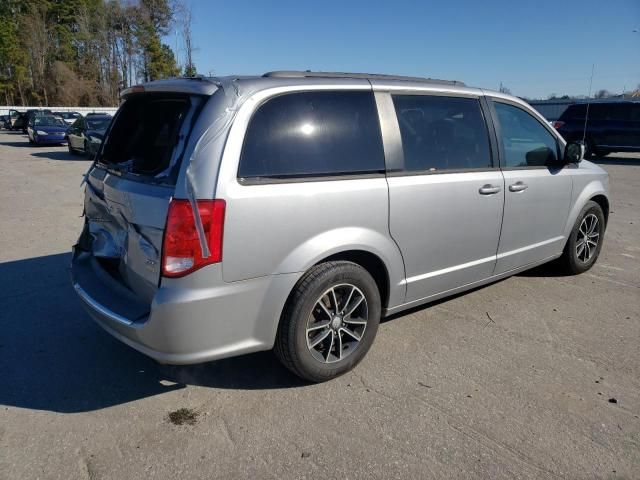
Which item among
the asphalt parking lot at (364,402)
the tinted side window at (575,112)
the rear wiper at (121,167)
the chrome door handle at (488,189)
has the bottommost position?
the asphalt parking lot at (364,402)

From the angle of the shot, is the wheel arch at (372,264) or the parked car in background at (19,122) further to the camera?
the parked car in background at (19,122)

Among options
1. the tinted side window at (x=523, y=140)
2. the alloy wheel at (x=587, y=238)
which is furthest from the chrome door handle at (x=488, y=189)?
the alloy wheel at (x=587, y=238)

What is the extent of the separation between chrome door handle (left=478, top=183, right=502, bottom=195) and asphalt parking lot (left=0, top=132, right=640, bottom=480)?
1085 mm

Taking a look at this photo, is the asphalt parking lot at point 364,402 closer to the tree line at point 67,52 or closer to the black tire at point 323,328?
the black tire at point 323,328

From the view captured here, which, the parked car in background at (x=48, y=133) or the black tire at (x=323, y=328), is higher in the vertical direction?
the parked car in background at (x=48, y=133)

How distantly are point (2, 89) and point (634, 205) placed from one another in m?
66.7

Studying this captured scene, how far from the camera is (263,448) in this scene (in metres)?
2.70

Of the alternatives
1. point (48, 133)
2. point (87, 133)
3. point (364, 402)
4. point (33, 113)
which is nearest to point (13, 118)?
point (33, 113)

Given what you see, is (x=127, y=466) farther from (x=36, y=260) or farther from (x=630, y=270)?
(x=630, y=270)

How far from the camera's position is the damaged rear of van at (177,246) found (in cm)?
269

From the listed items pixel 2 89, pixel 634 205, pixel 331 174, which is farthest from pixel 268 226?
pixel 2 89

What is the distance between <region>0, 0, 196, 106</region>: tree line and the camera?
5706 centimetres

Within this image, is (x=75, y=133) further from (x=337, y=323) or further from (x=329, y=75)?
(x=337, y=323)

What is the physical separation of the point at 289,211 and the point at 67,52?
2709 inches
